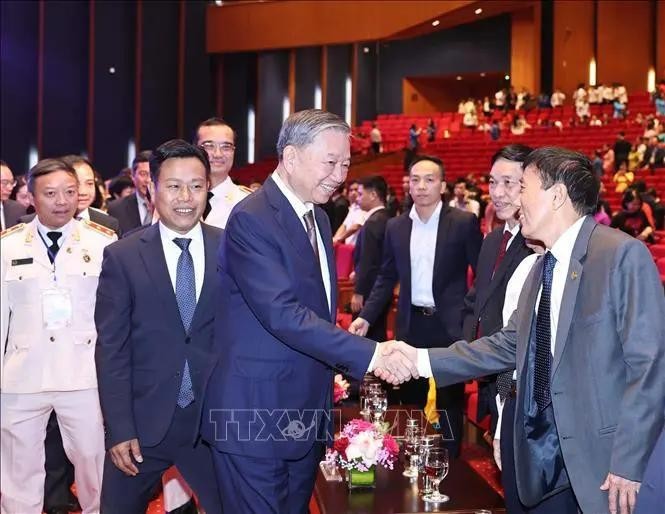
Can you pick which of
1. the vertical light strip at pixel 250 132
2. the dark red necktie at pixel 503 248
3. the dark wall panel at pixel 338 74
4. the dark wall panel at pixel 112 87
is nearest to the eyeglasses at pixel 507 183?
the dark red necktie at pixel 503 248

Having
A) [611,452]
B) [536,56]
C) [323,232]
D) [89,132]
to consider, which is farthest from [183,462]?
[536,56]

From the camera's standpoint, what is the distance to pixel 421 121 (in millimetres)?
21375

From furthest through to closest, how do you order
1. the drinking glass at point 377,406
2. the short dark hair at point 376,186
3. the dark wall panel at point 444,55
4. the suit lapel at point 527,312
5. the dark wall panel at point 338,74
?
the dark wall panel at point 444,55 → the dark wall panel at point 338,74 → the short dark hair at point 376,186 → the drinking glass at point 377,406 → the suit lapel at point 527,312

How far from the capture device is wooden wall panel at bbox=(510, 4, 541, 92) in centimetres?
2250

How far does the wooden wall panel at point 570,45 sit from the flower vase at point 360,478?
1989cm

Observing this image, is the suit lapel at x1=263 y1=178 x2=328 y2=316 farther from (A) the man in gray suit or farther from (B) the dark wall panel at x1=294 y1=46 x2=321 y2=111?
(B) the dark wall panel at x1=294 y1=46 x2=321 y2=111

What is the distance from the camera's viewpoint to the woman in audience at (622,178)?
13477 millimetres

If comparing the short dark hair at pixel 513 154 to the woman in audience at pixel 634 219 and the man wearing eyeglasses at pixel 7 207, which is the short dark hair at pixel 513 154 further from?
the woman in audience at pixel 634 219

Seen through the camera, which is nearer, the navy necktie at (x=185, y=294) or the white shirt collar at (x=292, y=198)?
the white shirt collar at (x=292, y=198)

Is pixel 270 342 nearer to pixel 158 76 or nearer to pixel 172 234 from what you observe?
pixel 172 234

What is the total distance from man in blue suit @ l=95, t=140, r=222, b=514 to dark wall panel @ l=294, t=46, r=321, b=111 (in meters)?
20.1

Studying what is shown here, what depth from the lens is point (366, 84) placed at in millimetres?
23453

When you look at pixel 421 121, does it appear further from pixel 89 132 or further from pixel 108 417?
pixel 108 417

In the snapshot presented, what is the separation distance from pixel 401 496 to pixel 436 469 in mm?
162
